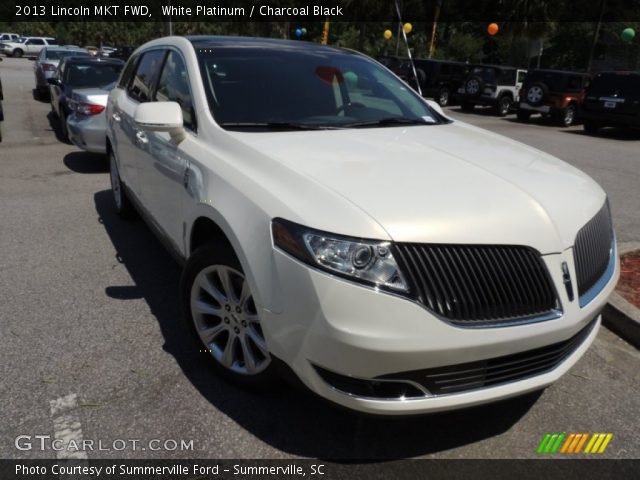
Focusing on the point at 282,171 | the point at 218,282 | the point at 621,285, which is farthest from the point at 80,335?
the point at 621,285

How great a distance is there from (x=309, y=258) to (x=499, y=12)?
142 feet

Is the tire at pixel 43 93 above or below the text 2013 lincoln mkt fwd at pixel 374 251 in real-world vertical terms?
below

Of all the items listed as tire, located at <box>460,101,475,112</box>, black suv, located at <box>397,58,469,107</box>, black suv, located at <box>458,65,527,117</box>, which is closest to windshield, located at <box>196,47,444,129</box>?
black suv, located at <box>458,65,527,117</box>

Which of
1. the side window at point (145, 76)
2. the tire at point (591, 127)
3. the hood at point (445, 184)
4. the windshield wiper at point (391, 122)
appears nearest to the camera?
the hood at point (445, 184)

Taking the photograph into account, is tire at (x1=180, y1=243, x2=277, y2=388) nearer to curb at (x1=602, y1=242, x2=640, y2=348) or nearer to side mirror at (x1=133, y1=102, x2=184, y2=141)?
side mirror at (x1=133, y1=102, x2=184, y2=141)

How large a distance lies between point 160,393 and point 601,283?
2266 mm

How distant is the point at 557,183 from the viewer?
2604mm

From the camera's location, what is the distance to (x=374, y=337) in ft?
6.42

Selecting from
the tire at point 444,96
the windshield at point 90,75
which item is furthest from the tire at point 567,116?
the windshield at point 90,75

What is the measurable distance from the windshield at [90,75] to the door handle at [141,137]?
21.5ft

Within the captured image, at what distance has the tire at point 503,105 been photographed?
19984 mm

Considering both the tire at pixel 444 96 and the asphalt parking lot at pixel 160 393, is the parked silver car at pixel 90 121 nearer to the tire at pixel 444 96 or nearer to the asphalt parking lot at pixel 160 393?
the asphalt parking lot at pixel 160 393

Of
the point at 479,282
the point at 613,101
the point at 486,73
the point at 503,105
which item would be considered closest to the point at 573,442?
the point at 479,282

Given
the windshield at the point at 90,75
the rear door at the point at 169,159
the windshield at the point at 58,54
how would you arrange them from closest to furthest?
the rear door at the point at 169,159 < the windshield at the point at 90,75 < the windshield at the point at 58,54
